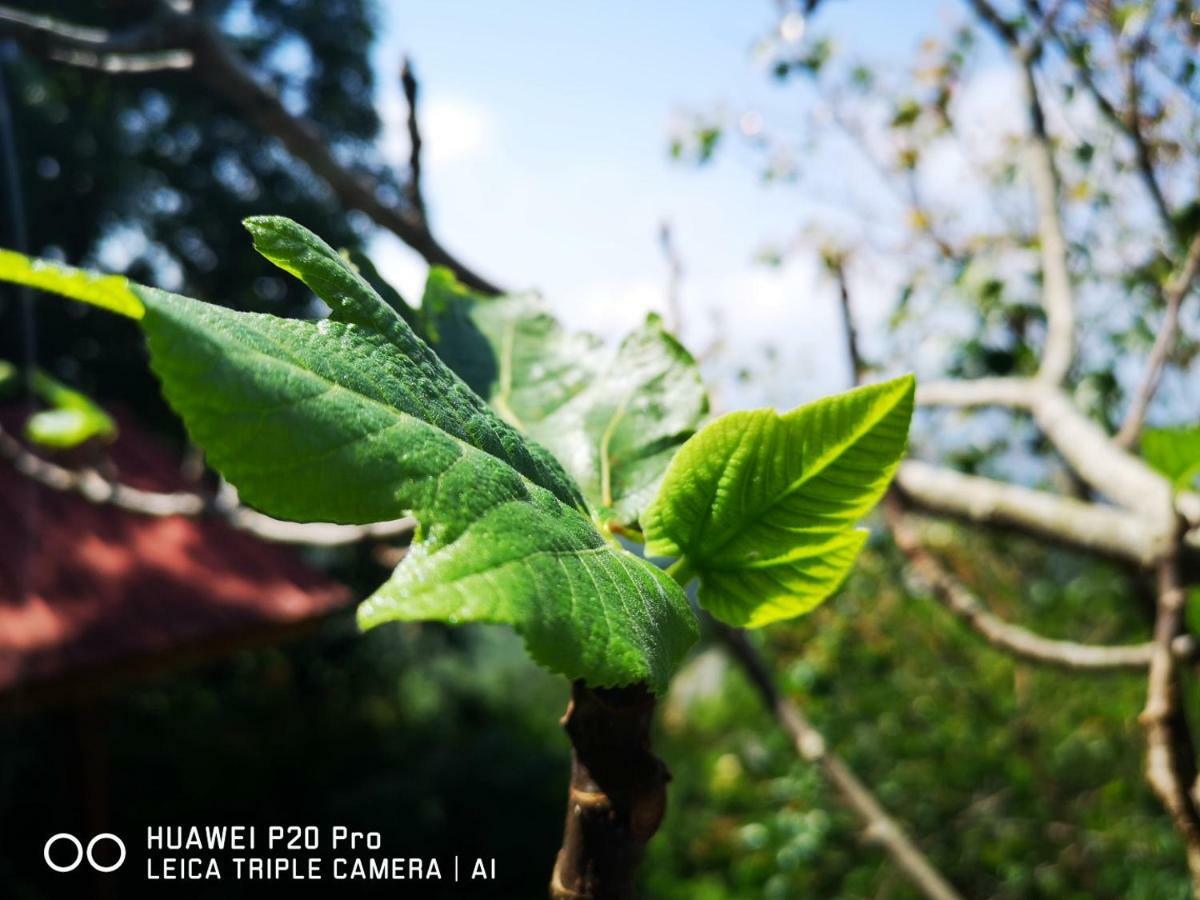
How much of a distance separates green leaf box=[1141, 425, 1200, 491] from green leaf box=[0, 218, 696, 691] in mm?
450

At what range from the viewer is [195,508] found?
1.30 m

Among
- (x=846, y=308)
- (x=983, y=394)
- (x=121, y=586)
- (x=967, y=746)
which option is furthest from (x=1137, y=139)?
(x=121, y=586)

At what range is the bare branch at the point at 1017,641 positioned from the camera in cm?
92

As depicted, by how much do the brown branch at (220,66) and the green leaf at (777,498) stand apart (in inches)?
38.2

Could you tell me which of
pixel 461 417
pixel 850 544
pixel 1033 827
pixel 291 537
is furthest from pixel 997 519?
pixel 1033 827

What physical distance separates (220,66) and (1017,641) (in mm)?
1304

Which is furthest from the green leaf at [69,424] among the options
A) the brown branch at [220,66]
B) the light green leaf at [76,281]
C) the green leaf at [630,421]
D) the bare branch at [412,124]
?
the light green leaf at [76,281]

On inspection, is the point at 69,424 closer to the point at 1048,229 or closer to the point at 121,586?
the point at 1048,229

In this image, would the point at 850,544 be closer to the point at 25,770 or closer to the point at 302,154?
the point at 302,154

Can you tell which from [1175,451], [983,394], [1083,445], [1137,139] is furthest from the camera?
[983,394]

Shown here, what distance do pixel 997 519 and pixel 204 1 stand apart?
1.35 m

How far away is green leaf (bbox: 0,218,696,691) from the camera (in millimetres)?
271

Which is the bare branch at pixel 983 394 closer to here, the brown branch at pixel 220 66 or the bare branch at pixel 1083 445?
the bare branch at pixel 1083 445

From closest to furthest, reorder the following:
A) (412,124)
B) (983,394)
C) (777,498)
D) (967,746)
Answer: (777,498) < (412,124) < (983,394) < (967,746)
